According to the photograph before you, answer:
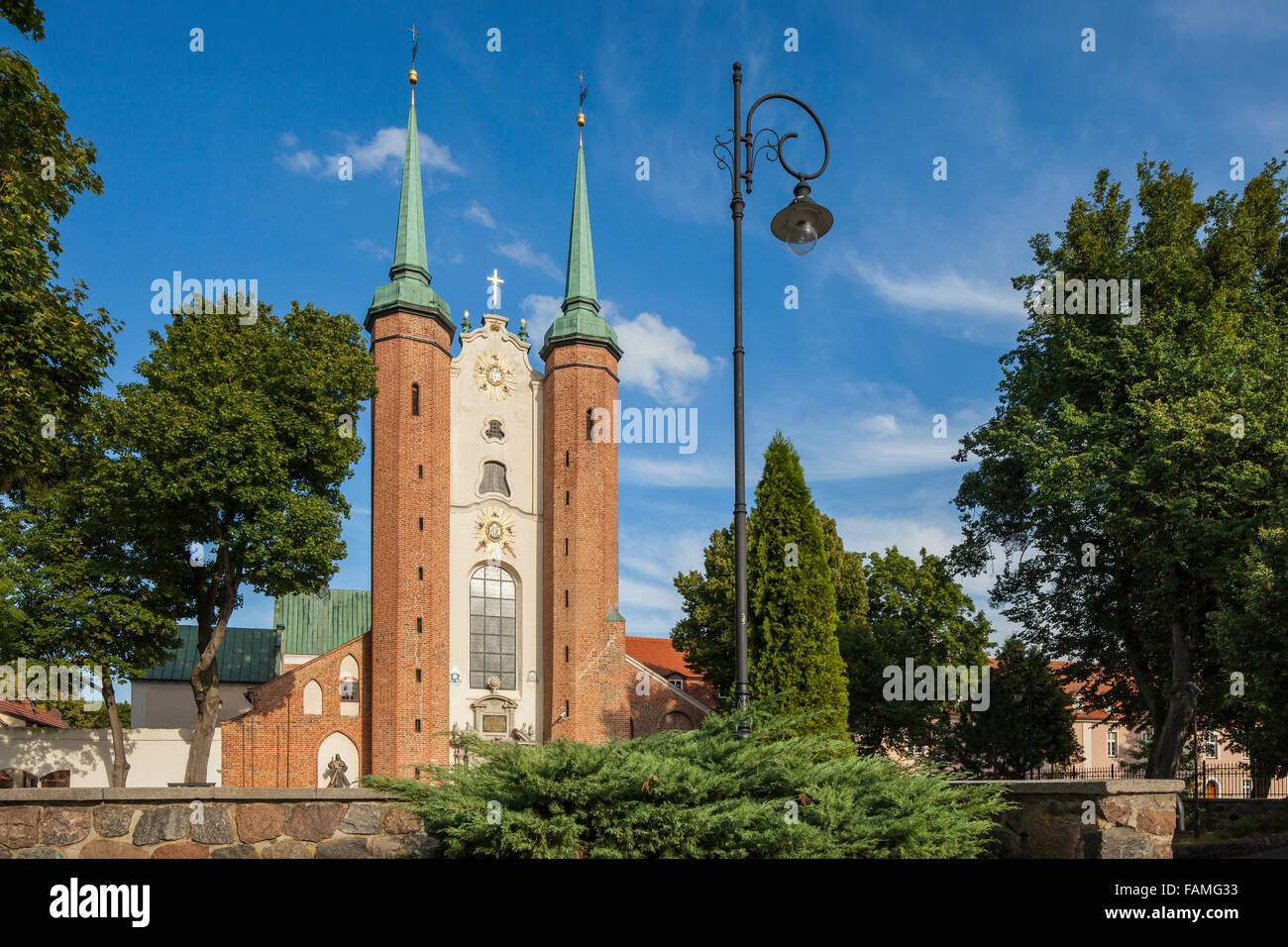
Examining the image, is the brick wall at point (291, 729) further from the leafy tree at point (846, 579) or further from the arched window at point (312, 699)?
the leafy tree at point (846, 579)

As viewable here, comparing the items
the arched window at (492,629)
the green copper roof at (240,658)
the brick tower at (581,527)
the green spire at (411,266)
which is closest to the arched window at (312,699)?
the arched window at (492,629)

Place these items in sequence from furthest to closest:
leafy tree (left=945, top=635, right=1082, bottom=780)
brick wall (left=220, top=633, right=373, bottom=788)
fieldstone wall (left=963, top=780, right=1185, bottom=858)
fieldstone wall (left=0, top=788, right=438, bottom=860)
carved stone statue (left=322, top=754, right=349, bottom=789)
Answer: leafy tree (left=945, top=635, right=1082, bottom=780) < carved stone statue (left=322, top=754, right=349, bottom=789) < brick wall (left=220, top=633, right=373, bottom=788) < fieldstone wall (left=963, top=780, right=1185, bottom=858) < fieldstone wall (left=0, top=788, right=438, bottom=860)

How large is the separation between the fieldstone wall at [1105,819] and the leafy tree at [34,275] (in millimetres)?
10945

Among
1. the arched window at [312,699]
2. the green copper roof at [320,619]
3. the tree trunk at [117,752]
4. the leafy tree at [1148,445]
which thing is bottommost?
the tree trunk at [117,752]

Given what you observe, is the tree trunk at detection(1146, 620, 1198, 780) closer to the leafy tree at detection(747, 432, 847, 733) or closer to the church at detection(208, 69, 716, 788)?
the leafy tree at detection(747, 432, 847, 733)

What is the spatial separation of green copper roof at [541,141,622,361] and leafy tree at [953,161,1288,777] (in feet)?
49.6

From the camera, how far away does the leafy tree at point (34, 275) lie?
32.1 feet

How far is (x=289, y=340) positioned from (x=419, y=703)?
11.8m

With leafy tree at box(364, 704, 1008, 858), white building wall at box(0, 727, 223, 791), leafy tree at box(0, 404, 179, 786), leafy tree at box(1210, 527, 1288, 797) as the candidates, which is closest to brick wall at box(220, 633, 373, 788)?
white building wall at box(0, 727, 223, 791)

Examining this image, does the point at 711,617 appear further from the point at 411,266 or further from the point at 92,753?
the point at 92,753

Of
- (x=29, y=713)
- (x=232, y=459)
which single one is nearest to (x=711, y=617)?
(x=232, y=459)

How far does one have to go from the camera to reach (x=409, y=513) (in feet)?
97.8

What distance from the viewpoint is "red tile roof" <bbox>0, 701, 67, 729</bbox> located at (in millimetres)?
35938

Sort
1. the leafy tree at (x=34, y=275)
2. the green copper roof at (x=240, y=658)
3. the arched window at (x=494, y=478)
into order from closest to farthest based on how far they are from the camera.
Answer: the leafy tree at (x=34, y=275), the arched window at (x=494, y=478), the green copper roof at (x=240, y=658)
